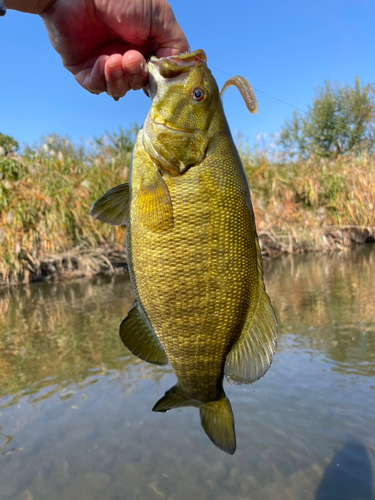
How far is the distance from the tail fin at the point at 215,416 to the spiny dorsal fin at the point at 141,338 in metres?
0.16

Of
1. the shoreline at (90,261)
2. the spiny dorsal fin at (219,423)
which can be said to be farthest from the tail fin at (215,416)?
the shoreline at (90,261)

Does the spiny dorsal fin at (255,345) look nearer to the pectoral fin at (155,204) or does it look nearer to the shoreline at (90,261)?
the pectoral fin at (155,204)

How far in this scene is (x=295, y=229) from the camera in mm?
12430

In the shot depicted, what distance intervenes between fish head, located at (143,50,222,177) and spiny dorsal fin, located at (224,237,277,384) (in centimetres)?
48

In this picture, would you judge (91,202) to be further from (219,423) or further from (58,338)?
(219,423)

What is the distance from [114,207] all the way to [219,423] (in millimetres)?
994

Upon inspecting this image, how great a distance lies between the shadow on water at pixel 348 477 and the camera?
245cm

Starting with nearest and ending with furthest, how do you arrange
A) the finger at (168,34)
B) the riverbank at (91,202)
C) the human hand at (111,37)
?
the human hand at (111,37)
the finger at (168,34)
the riverbank at (91,202)

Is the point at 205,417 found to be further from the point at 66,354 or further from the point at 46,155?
the point at 46,155

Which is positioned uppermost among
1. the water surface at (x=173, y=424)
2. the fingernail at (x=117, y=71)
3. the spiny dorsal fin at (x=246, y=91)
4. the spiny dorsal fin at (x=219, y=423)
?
the fingernail at (x=117, y=71)

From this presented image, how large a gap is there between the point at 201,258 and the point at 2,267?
26.7 feet

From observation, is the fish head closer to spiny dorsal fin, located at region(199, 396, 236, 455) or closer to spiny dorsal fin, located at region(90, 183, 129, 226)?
spiny dorsal fin, located at region(90, 183, 129, 226)

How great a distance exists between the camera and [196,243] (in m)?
1.60

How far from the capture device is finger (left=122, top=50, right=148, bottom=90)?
6.26 feet
